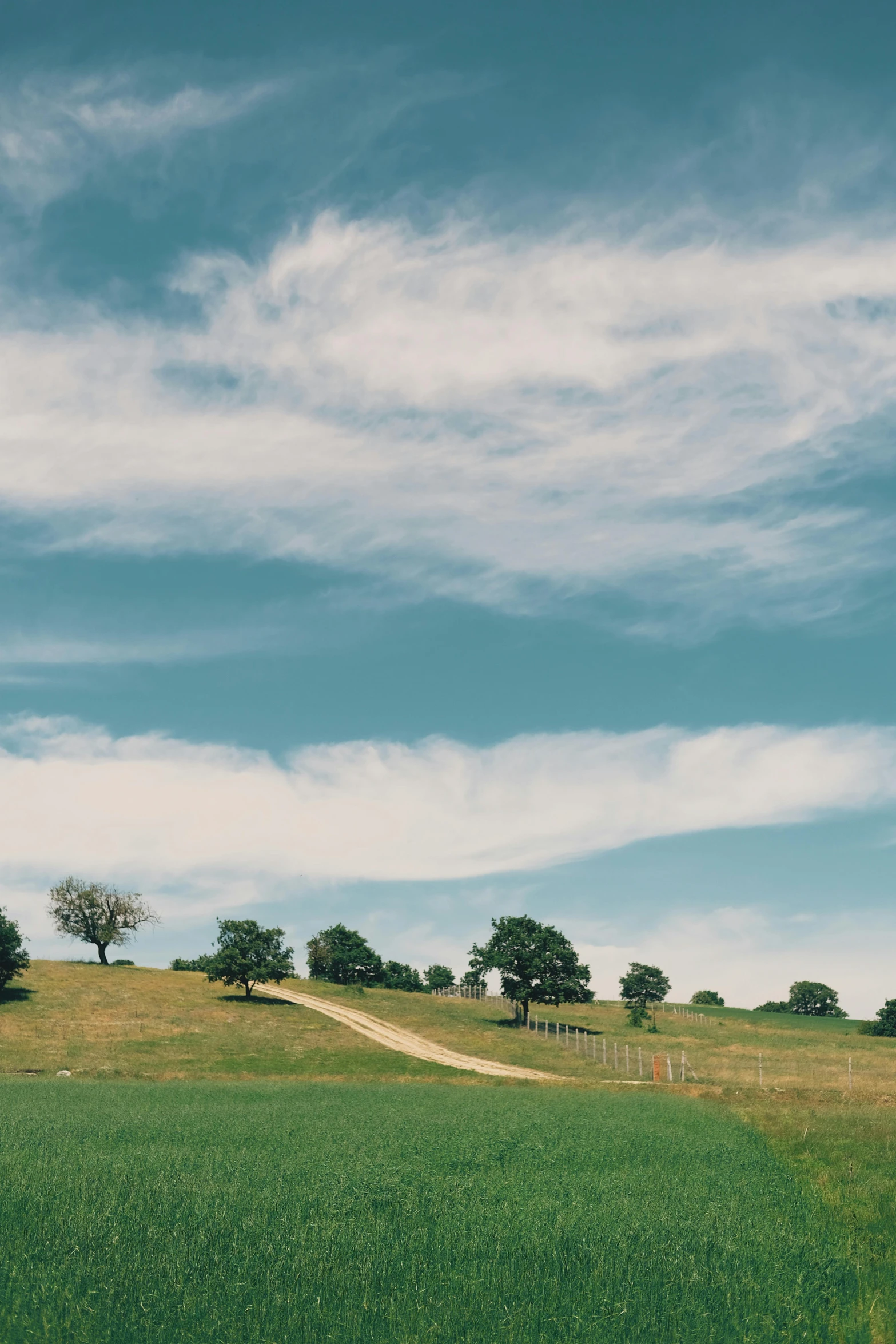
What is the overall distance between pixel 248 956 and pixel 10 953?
22.7 meters

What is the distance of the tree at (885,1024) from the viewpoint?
120 metres

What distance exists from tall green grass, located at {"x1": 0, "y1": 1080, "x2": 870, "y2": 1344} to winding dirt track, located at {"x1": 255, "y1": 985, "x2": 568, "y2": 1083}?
41.0 metres

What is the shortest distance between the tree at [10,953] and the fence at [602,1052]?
49.6 m

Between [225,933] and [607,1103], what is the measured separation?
70.2 metres

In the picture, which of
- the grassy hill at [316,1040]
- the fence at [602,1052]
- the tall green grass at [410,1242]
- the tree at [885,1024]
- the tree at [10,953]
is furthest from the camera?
the tree at [885,1024]

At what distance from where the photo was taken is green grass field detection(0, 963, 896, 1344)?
11477 mm

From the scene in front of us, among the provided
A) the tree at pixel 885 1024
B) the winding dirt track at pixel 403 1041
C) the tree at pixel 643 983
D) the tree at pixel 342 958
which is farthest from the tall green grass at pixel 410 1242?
the tree at pixel 643 983

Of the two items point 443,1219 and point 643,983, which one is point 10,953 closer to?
point 443,1219

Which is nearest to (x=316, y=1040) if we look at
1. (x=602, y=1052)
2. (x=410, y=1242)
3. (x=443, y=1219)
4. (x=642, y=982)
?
(x=602, y=1052)

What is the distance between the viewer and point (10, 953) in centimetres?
9350

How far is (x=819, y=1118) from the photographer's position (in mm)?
33938

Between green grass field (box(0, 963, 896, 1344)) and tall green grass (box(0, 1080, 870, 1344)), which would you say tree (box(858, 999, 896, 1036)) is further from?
tall green grass (box(0, 1080, 870, 1344))

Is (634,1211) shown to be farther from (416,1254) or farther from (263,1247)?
(263,1247)

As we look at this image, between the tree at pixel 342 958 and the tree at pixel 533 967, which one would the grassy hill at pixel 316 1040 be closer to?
the tree at pixel 533 967
